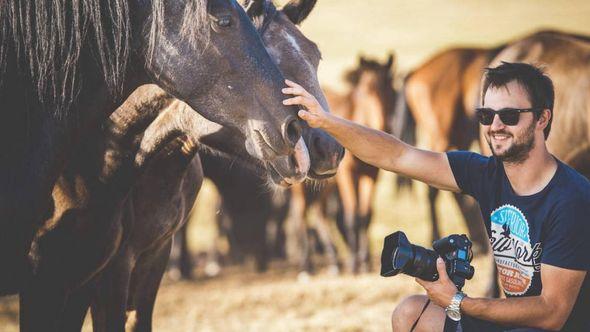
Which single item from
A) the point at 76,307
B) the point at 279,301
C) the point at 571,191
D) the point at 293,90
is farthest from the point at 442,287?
the point at 279,301

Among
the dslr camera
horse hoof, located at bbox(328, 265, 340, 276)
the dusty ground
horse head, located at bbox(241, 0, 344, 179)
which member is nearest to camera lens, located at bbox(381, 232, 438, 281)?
the dslr camera

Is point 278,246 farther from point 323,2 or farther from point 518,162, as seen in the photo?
point 323,2

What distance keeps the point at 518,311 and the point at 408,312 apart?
1.63ft

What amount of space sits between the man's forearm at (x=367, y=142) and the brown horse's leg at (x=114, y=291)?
4.71 feet

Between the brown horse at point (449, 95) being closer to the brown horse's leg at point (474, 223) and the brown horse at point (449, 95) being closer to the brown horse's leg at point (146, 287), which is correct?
the brown horse's leg at point (474, 223)

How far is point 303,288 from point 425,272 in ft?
20.6

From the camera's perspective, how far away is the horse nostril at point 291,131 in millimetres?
2930

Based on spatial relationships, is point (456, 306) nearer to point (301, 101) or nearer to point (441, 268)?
point (441, 268)

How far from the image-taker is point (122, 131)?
12.1 feet

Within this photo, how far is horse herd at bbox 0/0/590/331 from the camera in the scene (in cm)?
293

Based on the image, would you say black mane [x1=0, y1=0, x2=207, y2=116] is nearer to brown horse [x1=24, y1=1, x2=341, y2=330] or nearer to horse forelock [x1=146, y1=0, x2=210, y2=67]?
horse forelock [x1=146, y1=0, x2=210, y2=67]

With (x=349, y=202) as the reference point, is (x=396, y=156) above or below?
above

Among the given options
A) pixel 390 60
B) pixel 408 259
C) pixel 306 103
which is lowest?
pixel 408 259

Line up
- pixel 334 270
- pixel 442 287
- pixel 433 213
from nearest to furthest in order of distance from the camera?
pixel 442 287
pixel 334 270
pixel 433 213
